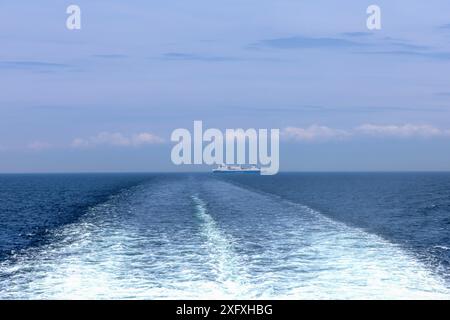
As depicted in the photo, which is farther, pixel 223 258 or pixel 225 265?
pixel 223 258

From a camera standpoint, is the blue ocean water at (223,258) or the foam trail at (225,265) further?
the blue ocean water at (223,258)

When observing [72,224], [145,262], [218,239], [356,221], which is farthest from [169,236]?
[356,221]

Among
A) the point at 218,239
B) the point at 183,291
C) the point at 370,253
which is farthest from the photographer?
the point at 218,239

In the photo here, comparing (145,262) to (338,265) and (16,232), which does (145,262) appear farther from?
(16,232)

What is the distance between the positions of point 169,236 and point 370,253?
1421cm

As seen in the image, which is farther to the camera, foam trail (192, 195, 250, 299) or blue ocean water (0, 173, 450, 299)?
blue ocean water (0, 173, 450, 299)

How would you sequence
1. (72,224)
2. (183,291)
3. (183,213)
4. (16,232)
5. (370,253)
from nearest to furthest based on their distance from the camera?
(183,291) → (370,253) → (16,232) → (72,224) → (183,213)

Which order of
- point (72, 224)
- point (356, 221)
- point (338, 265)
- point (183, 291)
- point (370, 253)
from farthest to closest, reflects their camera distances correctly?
point (356, 221)
point (72, 224)
point (370, 253)
point (338, 265)
point (183, 291)

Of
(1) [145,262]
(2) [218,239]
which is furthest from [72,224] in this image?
(1) [145,262]

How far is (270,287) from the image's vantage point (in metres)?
22.7
